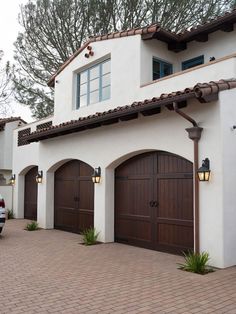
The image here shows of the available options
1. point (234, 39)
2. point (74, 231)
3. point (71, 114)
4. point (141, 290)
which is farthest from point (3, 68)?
point (141, 290)

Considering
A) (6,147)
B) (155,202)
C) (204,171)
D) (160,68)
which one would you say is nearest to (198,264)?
(204,171)

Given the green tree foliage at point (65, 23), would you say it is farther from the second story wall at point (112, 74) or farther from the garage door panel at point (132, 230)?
the garage door panel at point (132, 230)

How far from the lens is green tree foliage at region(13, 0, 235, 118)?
643 inches

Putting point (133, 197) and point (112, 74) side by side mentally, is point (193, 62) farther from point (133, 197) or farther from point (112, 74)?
point (133, 197)

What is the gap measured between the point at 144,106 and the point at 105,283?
160 inches

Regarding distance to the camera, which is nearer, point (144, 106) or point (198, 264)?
point (198, 264)

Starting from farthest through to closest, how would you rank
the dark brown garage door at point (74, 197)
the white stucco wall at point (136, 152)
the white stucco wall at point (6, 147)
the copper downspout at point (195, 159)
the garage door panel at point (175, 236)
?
the white stucco wall at point (6, 147) → the dark brown garage door at point (74, 197) → the garage door panel at point (175, 236) → the copper downspout at point (195, 159) → the white stucco wall at point (136, 152)

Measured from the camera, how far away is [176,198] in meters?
8.58

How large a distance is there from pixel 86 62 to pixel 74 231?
6.06 m

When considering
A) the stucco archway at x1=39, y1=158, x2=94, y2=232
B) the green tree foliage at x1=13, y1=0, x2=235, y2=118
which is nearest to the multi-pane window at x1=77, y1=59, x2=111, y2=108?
the stucco archway at x1=39, y1=158, x2=94, y2=232

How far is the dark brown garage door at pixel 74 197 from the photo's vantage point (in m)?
11.7

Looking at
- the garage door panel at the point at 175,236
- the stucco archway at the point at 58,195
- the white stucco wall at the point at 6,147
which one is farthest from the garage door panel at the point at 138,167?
the white stucco wall at the point at 6,147

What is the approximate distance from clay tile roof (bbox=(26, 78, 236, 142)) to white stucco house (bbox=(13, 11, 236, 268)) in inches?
1.1

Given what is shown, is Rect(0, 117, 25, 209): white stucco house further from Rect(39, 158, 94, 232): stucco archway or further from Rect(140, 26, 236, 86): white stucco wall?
Rect(140, 26, 236, 86): white stucco wall
